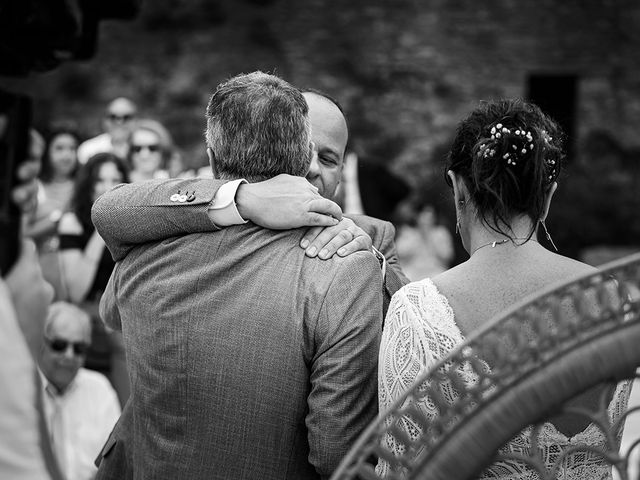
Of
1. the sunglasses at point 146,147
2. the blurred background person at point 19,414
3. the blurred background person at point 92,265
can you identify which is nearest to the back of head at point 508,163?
the blurred background person at point 19,414

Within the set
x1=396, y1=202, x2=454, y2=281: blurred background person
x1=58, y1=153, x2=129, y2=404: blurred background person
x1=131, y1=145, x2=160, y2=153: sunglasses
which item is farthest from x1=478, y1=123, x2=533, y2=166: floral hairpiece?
x1=396, y1=202, x2=454, y2=281: blurred background person

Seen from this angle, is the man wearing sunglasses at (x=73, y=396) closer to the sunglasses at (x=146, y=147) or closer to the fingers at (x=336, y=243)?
the sunglasses at (x=146, y=147)

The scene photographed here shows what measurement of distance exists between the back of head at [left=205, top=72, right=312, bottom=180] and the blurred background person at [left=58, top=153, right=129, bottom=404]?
10.3ft

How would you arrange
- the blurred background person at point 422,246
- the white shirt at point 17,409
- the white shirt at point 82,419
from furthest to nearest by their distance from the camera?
the blurred background person at point 422,246, the white shirt at point 82,419, the white shirt at point 17,409

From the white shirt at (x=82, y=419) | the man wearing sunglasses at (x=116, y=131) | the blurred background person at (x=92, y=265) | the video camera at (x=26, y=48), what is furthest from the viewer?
the man wearing sunglasses at (x=116, y=131)

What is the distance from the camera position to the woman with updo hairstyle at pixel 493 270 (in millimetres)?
2246

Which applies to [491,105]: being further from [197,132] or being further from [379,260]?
[197,132]

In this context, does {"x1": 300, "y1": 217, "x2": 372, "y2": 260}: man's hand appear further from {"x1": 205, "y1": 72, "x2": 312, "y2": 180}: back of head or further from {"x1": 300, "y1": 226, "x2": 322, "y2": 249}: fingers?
{"x1": 205, "y1": 72, "x2": 312, "y2": 180}: back of head

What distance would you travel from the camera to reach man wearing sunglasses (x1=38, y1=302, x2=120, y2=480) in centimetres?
461

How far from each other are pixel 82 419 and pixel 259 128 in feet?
9.20

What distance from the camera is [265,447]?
2289mm

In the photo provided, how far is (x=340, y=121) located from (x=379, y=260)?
626 mm

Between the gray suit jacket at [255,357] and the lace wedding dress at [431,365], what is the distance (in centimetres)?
7

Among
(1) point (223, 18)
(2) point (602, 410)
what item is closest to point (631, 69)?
(1) point (223, 18)
